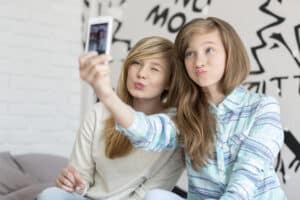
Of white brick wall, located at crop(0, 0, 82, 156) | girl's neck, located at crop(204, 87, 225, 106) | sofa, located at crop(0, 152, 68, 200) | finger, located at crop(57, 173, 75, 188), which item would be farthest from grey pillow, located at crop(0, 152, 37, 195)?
girl's neck, located at crop(204, 87, 225, 106)

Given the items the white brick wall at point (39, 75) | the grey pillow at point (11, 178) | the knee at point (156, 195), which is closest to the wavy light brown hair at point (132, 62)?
the knee at point (156, 195)

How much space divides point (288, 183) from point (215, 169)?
0.57m

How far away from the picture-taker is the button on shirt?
1.02m

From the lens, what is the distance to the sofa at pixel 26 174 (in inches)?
61.3

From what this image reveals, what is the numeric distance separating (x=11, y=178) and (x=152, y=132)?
2.72 ft

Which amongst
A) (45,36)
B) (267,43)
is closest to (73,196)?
(267,43)

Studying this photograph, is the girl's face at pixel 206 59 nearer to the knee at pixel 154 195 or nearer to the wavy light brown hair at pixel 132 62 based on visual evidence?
the wavy light brown hair at pixel 132 62

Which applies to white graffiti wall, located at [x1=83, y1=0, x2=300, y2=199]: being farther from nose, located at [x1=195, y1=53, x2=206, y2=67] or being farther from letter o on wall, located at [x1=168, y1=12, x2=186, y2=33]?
nose, located at [x1=195, y1=53, x2=206, y2=67]

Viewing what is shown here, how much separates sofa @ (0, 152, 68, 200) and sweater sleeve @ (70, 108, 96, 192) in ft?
1.01

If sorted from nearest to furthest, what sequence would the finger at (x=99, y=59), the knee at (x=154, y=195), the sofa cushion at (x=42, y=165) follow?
the finger at (x=99, y=59), the knee at (x=154, y=195), the sofa cushion at (x=42, y=165)

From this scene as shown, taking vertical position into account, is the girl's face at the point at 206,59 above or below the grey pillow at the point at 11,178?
above

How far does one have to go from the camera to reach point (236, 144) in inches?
42.5

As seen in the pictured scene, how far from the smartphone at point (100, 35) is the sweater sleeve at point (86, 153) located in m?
0.42

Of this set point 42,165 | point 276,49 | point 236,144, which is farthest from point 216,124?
point 42,165
